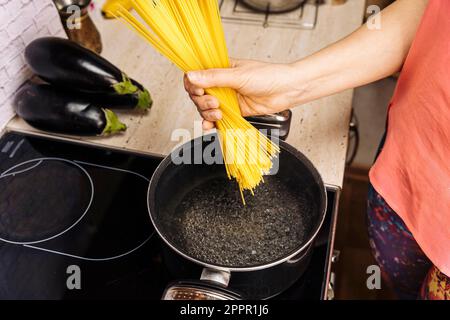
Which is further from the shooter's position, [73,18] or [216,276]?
[73,18]

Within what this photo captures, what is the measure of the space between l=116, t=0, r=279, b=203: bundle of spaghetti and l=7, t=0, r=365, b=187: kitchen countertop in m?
0.25

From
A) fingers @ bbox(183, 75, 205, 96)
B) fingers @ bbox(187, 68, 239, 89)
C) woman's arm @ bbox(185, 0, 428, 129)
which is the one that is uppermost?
woman's arm @ bbox(185, 0, 428, 129)

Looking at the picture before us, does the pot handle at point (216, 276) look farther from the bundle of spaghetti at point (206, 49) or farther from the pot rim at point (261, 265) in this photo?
the bundle of spaghetti at point (206, 49)

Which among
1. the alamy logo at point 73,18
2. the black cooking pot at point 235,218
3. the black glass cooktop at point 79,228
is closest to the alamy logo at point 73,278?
the black glass cooktop at point 79,228

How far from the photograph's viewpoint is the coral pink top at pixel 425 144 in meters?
0.67

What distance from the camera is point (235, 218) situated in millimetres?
726

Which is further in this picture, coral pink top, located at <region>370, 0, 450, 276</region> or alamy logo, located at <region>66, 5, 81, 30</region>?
alamy logo, located at <region>66, 5, 81, 30</region>

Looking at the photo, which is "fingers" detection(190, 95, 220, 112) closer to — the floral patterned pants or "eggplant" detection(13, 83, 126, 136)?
"eggplant" detection(13, 83, 126, 136)

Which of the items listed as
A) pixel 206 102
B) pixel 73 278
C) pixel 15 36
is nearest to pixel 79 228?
pixel 73 278

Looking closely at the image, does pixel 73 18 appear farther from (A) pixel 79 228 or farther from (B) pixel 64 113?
(A) pixel 79 228

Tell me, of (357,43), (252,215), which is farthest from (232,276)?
(357,43)

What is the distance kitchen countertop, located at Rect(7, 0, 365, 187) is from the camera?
3.00ft

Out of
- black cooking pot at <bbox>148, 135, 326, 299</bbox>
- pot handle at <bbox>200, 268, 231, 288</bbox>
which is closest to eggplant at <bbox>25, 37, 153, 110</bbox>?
black cooking pot at <bbox>148, 135, 326, 299</bbox>

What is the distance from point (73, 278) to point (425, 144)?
0.61 m
